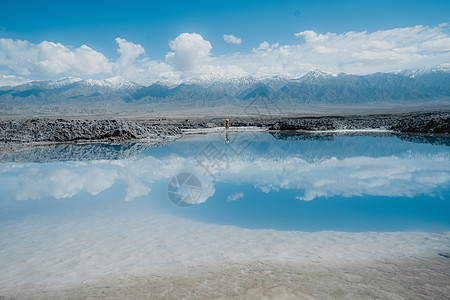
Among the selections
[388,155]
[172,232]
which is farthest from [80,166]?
[388,155]

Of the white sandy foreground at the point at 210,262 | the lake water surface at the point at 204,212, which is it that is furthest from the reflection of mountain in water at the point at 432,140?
the white sandy foreground at the point at 210,262

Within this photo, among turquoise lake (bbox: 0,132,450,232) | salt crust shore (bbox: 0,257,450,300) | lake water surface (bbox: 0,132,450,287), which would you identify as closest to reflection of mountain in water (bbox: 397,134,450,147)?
turquoise lake (bbox: 0,132,450,232)

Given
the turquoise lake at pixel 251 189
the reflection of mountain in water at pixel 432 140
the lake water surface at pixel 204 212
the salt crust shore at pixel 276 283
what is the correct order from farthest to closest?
the reflection of mountain in water at pixel 432 140
the turquoise lake at pixel 251 189
the lake water surface at pixel 204 212
the salt crust shore at pixel 276 283

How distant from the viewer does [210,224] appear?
19.7ft

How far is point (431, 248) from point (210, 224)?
395cm

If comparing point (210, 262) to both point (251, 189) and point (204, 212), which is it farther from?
point (251, 189)

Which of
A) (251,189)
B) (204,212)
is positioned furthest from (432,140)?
(204,212)

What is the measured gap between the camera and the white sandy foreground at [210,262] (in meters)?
3.55

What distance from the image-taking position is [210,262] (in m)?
4.34

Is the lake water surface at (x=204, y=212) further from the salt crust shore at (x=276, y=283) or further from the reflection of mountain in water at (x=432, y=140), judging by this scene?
the reflection of mountain in water at (x=432, y=140)

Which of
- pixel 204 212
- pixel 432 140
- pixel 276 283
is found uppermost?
pixel 432 140

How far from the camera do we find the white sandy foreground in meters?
3.55

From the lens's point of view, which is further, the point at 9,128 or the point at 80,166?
the point at 9,128

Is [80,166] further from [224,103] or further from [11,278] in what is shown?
[224,103]
